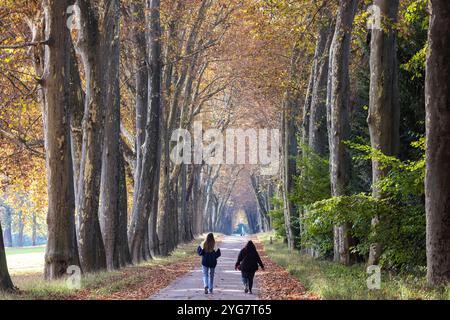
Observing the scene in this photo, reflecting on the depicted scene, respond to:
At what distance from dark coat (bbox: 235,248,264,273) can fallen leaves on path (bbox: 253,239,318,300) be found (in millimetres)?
601

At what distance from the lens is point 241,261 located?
1731 cm

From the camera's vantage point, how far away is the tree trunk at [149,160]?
27984 mm

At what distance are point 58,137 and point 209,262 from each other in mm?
4639

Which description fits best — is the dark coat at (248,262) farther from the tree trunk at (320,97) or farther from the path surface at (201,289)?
the tree trunk at (320,97)

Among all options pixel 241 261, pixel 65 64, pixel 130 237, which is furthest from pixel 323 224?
pixel 130 237

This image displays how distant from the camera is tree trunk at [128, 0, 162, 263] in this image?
27984 mm

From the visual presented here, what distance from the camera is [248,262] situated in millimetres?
16906

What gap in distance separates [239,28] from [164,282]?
20.6 meters

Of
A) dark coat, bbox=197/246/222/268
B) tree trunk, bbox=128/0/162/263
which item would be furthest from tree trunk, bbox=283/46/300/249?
dark coat, bbox=197/246/222/268

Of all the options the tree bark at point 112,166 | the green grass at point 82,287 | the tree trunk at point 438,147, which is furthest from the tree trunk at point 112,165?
the tree trunk at point 438,147

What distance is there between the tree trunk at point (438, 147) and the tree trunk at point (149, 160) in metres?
16.1

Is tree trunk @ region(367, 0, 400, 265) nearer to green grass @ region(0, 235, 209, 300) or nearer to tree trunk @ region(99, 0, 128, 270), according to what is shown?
green grass @ region(0, 235, 209, 300)

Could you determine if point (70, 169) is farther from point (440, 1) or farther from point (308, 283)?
point (440, 1)

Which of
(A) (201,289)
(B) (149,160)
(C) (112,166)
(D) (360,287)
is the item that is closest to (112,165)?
(C) (112,166)
